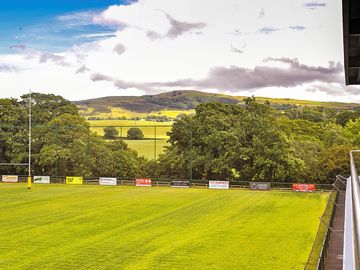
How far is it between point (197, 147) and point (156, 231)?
39.9m

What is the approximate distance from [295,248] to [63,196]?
3022cm

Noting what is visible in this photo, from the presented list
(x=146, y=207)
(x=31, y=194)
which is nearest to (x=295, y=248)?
(x=146, y=207)

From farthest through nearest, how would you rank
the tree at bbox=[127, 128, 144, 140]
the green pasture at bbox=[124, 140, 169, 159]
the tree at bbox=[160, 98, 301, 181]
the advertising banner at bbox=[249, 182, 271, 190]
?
the tree at bbox=[127, 128, 144, 140] → the green pasture at bbox=[124, 140, 169, 159] → the tree at bbox=[160, 98, 301, 181] → the advertising banner at bbox=[249, 182, 271, 190]

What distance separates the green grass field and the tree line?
12.8 m

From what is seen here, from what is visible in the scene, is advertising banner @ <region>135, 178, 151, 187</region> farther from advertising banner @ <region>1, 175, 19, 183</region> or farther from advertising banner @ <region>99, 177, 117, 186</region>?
advertising banner @ <region>1, 175, 19, 183</region>

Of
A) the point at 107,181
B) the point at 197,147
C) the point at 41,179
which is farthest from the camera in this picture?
the point at 197,147

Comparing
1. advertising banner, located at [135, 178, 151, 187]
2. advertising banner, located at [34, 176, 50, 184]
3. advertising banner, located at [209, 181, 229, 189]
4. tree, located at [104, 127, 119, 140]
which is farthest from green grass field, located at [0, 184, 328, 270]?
tree, located at [104, 127, 119, 140]

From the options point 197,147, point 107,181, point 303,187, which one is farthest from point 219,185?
point 107,181

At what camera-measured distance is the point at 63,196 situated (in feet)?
A: 160

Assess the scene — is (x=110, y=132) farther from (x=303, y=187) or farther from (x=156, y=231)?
(x=156, y=231)

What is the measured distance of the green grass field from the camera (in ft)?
72.0

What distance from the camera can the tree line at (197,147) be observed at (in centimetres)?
6200

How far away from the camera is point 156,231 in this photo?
29.2 meters

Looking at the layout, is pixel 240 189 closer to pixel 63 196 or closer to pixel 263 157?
pixel 263 157
